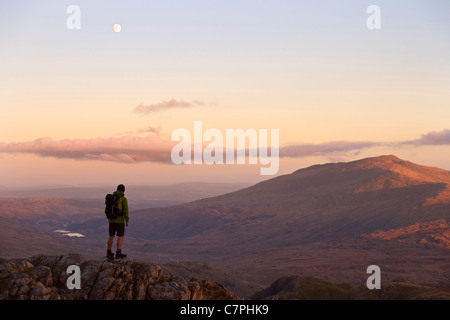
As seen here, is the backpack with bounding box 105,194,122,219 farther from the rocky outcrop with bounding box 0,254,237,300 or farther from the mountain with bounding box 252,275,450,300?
the mountain with bounding box 252,275,450,300

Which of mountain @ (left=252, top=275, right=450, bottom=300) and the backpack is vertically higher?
the backpack

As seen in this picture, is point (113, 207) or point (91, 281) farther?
point (113, 207)

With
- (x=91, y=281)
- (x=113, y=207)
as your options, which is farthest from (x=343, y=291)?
(x=113, y=207)

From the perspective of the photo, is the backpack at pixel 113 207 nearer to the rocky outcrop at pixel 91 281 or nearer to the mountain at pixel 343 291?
the rocky outcrop at pixel 91 281

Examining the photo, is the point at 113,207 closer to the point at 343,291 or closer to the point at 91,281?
the point at 91,281

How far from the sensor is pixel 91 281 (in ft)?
102

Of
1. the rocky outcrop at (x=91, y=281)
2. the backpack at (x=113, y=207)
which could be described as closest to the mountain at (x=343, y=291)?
the rocky outcrop at (x=91, y=281)

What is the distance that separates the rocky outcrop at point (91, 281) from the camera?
29609mm

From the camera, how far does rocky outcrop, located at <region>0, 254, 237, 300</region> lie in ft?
97.1

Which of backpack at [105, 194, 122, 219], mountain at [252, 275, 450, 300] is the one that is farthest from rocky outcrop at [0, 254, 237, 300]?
mountain at [252, 275, 450, 300]
